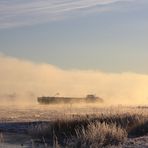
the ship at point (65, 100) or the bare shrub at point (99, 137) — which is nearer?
the bare shrub at point (99, 137)

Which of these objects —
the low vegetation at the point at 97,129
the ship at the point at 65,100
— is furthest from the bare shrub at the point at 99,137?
the ship at the point at 65,100

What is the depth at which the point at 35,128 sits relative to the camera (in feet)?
138

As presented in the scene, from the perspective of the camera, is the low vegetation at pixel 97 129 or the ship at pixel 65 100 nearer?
the low vegetation at pixel 97 129

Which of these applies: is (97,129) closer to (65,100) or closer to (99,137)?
(99,137)

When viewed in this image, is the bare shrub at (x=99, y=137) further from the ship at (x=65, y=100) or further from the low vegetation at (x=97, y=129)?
the ship at (x=65, y=100)

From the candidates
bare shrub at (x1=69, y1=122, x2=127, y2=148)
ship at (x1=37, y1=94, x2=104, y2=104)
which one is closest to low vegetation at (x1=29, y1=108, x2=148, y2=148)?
bare shrub at (x1=69, y1=122, x2=127, y2=148)

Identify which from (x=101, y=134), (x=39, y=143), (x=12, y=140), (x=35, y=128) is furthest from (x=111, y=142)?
(x=35, y=128)

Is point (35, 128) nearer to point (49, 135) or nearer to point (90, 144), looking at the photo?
point (49, 135)

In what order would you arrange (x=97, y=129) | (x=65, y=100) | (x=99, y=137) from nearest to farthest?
(x=99, y=137), (x=97, y=129), (x=65, y=100)

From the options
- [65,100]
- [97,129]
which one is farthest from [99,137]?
[65,100]

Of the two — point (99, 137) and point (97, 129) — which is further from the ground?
point (97, 129)

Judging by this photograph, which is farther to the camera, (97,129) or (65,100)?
(65,100)

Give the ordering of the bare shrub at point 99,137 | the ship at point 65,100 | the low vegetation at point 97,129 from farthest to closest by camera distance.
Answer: the ship at point 65,100
the low vegetation at point 97,129
the bare shrub at point 99,137

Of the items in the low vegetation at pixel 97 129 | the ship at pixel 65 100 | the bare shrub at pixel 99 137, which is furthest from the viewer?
the ship at pixel 65 100
